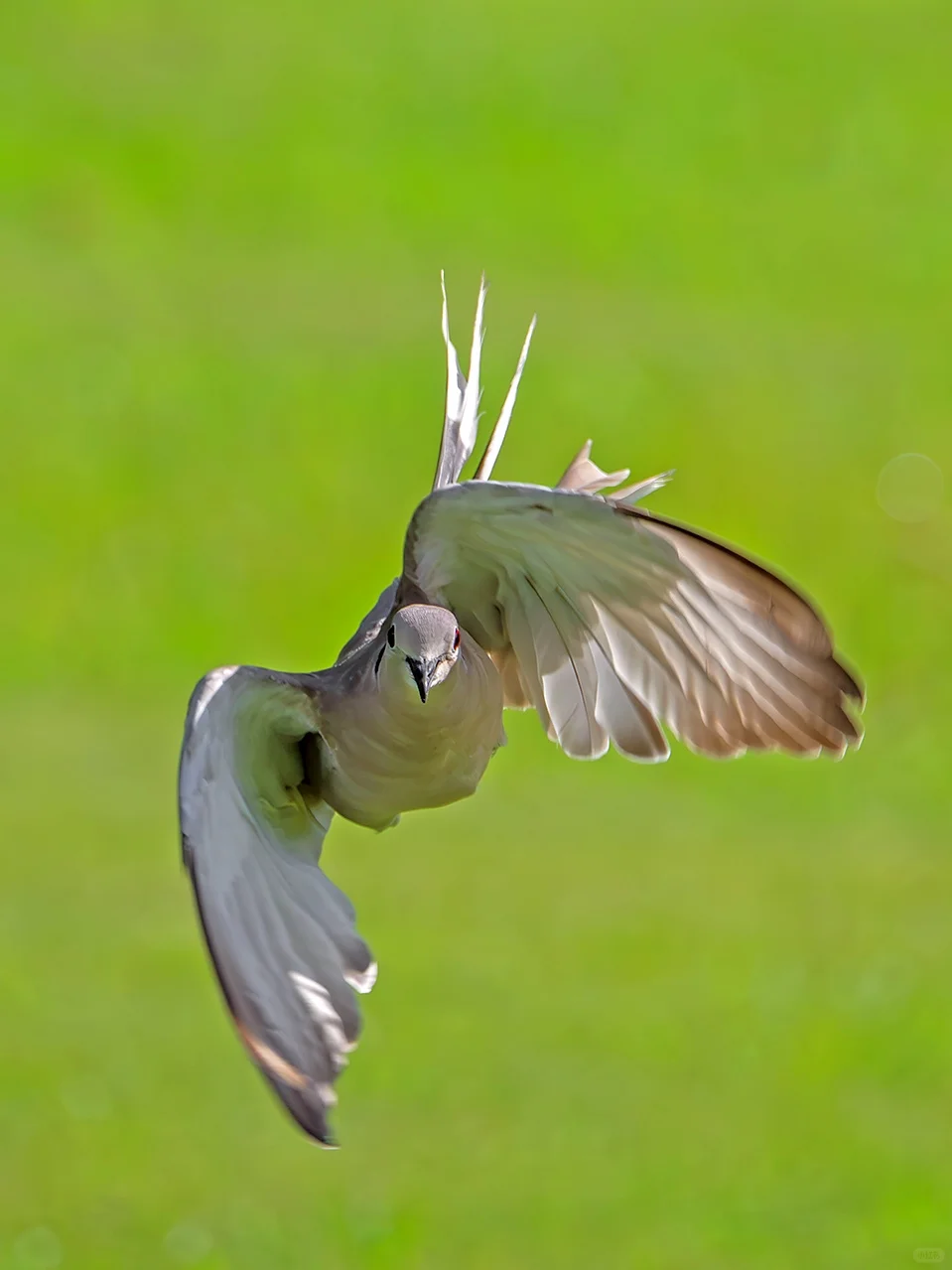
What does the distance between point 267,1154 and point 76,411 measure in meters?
9.32

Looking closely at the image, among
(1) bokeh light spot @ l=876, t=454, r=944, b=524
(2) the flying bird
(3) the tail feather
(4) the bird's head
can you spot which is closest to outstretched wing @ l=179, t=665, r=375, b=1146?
(2) the flying bird

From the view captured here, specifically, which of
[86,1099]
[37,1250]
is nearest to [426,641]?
[37,1250]

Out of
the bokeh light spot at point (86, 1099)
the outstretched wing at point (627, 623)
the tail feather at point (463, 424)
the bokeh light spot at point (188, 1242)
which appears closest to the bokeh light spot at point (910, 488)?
the bokeh light spot at point (86, 1099)

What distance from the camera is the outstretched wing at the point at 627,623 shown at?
15.3ft

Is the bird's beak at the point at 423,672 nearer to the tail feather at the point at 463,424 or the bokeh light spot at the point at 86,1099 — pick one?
the tail feather at the point at 463,424

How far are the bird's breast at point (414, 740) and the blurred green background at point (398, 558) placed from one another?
20.8ft

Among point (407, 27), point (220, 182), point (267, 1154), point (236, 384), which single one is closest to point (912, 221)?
point (407, 27)

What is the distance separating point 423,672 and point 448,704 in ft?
0.97

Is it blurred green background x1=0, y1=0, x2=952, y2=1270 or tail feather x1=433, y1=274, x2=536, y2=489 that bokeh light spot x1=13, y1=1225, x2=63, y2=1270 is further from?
tail feather x1=433, y1=274, x2=536, y2=489

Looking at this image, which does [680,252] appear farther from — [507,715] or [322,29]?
[507,715]

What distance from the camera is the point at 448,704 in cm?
522

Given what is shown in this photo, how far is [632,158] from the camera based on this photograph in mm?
26734

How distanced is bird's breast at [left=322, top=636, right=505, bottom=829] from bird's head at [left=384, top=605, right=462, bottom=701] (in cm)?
16

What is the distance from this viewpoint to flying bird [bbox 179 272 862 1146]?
16.0ft
